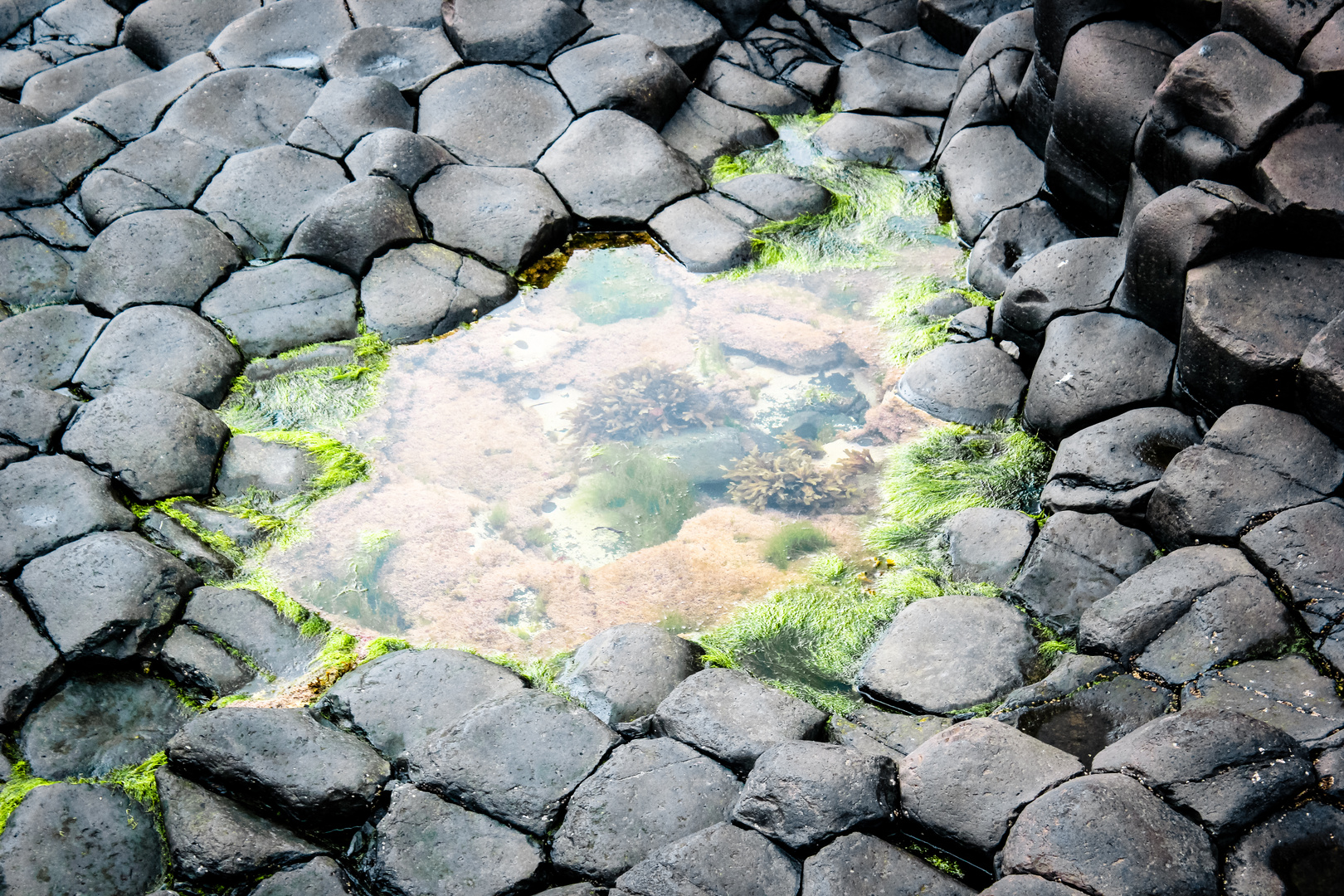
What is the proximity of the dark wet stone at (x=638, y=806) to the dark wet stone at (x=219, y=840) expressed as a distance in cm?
79

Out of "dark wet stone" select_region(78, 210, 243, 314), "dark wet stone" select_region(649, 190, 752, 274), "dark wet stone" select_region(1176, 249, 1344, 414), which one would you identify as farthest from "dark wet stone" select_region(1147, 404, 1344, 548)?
"dark wet stone" select_region(78, 210, 243, 314)

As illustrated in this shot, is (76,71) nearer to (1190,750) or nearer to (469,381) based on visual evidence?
(469,381)

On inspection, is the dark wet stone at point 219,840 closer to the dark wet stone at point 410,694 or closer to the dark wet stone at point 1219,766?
the dark wet stone at point 410,694

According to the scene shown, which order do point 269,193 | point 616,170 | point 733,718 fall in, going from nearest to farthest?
point 733,718
point 269,193
point 616,170

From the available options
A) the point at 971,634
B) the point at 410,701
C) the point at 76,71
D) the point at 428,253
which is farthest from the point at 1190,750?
the point at 76,71

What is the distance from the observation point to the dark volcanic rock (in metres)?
2.89

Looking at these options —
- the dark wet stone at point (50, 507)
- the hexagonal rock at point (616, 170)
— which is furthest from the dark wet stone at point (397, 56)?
the dark wet stone at point (50, 507)

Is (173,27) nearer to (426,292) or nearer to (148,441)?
(426,292)

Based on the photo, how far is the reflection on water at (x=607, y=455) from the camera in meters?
4.02

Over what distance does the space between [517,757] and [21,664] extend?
5.83 feet

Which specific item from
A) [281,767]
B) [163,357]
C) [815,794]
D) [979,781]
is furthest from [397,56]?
[979,781]

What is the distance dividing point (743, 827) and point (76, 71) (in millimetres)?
6344

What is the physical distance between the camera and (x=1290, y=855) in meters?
2.58

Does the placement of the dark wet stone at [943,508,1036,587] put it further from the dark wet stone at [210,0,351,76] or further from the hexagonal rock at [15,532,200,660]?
the dark wet stone at [210,0,351,76]
